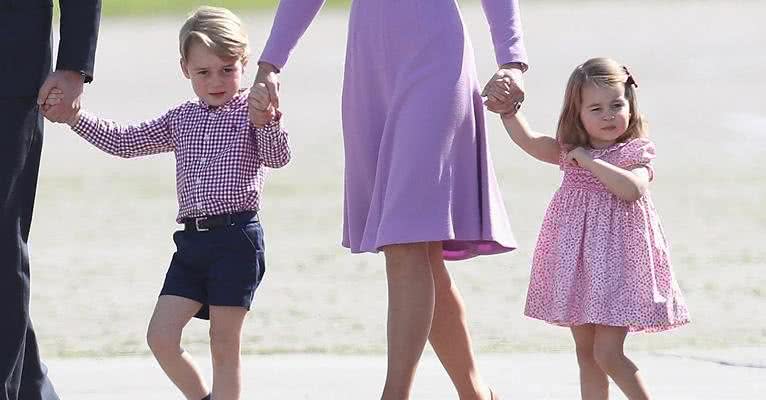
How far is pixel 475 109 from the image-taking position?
457 centimetres

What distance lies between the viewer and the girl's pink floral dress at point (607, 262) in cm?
455

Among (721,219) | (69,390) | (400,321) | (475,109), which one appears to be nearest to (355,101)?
(475,109)

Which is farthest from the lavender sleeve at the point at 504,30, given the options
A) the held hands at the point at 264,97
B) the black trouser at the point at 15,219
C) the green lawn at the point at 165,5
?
the green lawn at the point at 165,5

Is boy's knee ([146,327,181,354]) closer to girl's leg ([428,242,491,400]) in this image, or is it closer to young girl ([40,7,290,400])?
young girl ([40,7,290,400])

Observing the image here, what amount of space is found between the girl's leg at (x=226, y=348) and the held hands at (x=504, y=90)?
967mm

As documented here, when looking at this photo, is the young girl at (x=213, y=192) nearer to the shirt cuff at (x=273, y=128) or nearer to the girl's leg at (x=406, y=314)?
the shirt cuff at (x=273, y=128)

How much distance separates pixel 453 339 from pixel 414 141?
2.13ft

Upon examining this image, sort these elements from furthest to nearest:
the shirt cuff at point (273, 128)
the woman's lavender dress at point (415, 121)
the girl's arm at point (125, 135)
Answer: the girl's arm at point (125, 135)
the shirt cuff at point (273, 128)
the woman's lavender dress at point (415, 121)

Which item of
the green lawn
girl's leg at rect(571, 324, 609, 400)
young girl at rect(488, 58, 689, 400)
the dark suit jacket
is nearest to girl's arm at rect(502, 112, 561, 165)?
young girl at rect(488, 58, 689, 400)

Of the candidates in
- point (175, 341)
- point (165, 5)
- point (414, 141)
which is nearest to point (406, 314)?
point (414, 141)

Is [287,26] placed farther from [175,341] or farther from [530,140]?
[175,341]

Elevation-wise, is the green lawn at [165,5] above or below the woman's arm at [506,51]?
above

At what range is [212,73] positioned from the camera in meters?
4.82

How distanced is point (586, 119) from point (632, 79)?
0.19 metres
